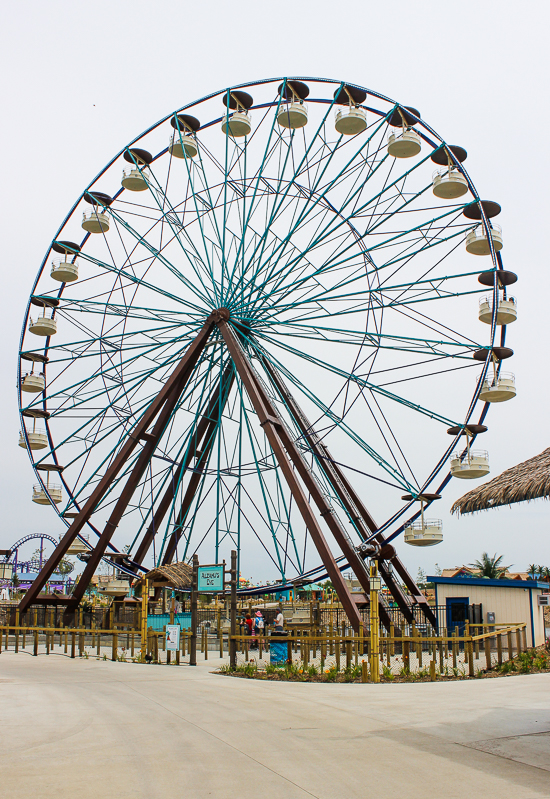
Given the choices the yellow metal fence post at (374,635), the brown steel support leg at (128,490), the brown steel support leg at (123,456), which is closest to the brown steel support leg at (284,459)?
the brown steel support leg at (123,456)

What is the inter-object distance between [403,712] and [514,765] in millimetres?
3358

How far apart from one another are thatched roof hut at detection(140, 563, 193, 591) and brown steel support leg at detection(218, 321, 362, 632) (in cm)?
437

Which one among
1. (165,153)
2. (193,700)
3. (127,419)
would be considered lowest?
(193,700)

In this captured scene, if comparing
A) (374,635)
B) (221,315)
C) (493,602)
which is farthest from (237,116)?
(493,602)

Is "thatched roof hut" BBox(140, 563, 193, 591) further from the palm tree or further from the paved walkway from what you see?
the palm tree

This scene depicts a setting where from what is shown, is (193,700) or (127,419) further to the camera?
(127,419)

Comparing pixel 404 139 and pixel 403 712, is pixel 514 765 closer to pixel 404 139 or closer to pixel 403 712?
pixel 403 712

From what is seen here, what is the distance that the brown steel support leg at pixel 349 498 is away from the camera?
23.6 meters

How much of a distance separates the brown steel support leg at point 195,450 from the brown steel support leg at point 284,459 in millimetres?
3498

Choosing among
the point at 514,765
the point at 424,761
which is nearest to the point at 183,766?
the point at 424,761

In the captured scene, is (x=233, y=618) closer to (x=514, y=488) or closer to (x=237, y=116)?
(x=514, y=488)

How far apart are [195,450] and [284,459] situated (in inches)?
310

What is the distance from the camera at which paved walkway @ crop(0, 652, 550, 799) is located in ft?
20.1

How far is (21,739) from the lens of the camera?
8031 millimetres
